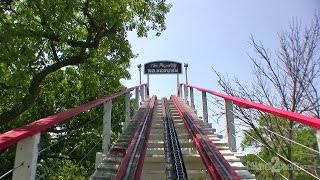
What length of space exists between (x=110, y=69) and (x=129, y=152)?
12072 millimetres

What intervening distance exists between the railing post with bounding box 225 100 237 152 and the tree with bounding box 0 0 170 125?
22.8ft

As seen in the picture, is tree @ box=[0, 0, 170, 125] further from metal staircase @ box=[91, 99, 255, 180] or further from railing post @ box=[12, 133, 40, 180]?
railing post @ box=[12, 133, 40, 180]

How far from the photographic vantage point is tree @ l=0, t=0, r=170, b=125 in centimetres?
1180

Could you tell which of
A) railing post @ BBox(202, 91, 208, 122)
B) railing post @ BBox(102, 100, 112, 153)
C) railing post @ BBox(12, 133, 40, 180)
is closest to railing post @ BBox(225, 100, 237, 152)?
railing post @ BBox(102, 100, 112, 153)

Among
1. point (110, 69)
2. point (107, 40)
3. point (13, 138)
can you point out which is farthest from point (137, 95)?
point (13, 138)

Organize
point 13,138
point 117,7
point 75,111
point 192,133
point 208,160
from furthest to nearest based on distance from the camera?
point 117,7 → point 192,133 → point 208,160 → point 75,111 → point 13,138

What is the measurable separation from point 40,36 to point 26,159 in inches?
437

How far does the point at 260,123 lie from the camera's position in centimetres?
1391

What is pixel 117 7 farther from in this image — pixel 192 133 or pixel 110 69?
pixel 192 133

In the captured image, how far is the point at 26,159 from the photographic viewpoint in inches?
99.7

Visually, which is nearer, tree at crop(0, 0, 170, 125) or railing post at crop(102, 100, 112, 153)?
railing post at crop(102, 100, 112, 153)

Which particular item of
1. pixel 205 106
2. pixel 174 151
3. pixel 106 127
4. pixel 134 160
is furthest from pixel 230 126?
pixel 205 106

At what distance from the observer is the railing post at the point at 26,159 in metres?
2.50

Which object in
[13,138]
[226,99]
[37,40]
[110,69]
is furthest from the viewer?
[110,69]
